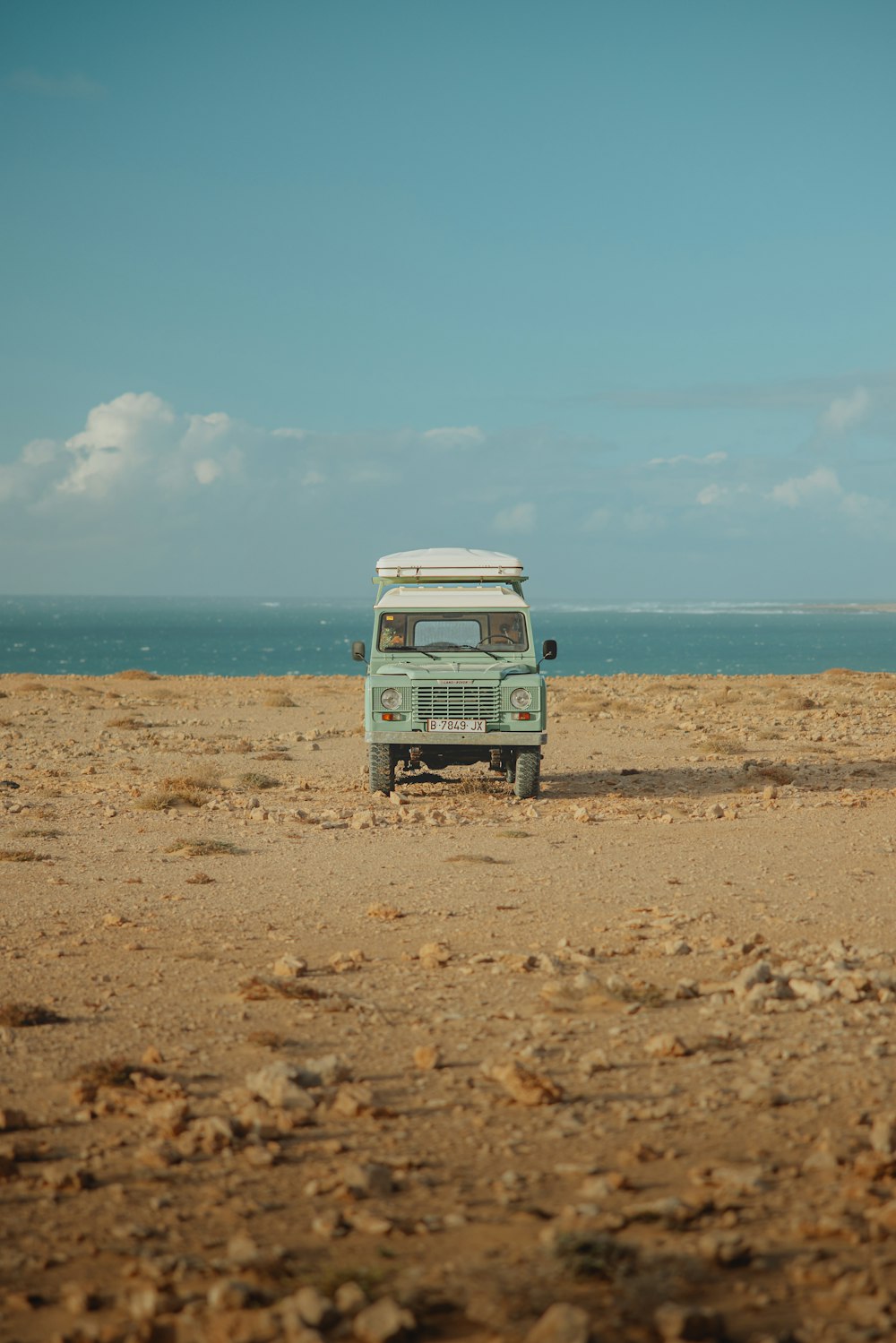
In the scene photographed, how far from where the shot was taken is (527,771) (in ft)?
48.6

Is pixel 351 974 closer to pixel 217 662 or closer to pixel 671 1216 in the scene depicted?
pixel 671 1216

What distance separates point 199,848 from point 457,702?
162 inches

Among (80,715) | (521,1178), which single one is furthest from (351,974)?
(80,715)

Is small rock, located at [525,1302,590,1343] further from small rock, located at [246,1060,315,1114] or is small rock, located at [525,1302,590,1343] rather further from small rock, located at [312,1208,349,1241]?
small rock, located at [246,1060,315,1114]

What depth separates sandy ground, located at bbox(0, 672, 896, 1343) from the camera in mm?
3549

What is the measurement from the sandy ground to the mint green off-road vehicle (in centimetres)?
144

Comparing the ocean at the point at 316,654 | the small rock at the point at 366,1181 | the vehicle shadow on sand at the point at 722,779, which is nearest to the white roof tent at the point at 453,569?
the vehicle shadow on sand at the point at 722,779

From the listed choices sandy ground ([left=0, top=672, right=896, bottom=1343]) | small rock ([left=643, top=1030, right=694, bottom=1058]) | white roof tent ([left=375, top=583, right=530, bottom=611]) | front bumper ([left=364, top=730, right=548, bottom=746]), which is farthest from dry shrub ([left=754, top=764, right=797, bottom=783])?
small rock ([left=643, top=1030, right=694, bottom=1058])

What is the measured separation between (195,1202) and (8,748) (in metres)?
17.6

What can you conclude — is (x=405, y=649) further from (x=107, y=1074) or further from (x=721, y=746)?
(x=107, y=1074)

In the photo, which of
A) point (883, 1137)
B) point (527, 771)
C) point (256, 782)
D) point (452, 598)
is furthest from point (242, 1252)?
point (256, 782)

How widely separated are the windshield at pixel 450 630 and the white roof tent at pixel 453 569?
1.56 feet

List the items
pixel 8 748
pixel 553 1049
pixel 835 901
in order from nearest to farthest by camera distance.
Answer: pixel 553 1049, pixel 835 901, pixel 8 748

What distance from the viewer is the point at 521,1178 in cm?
436
